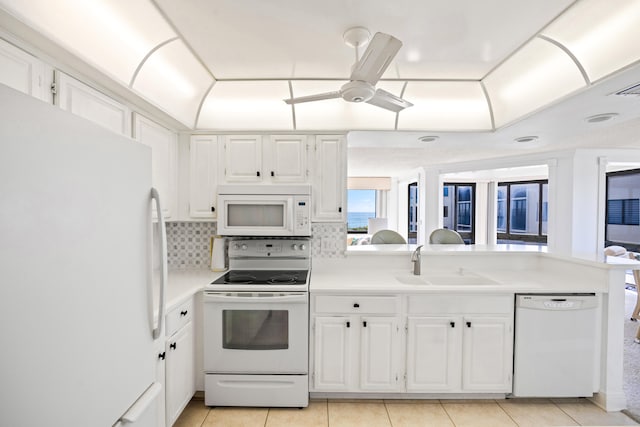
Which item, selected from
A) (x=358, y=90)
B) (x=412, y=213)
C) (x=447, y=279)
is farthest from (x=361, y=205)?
(x=358, y=90)

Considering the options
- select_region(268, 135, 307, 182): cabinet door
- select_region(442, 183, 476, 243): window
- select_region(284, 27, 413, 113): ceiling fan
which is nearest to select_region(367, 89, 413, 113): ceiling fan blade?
select_region(284, 27, 413, 113): ceiling fan

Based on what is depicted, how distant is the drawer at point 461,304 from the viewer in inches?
88.6

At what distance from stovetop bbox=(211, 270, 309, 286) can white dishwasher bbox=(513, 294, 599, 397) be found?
1740 millimetres

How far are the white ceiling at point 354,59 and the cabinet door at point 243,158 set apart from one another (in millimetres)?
131

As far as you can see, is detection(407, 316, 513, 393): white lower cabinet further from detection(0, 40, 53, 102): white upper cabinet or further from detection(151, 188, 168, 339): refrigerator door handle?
detection(0, 40, 53, 102): white upper cabinet

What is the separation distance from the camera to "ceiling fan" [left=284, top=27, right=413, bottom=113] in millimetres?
1474

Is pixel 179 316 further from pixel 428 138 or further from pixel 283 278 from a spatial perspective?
pixel 428 138

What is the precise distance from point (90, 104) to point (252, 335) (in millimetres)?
1835

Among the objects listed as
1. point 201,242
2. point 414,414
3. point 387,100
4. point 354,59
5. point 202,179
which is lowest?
point 414,414

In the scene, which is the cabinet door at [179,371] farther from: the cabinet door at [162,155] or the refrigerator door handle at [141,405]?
the cabinet door at [162,155]

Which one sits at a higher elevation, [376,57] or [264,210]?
[376,57]

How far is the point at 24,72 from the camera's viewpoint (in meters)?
1.35

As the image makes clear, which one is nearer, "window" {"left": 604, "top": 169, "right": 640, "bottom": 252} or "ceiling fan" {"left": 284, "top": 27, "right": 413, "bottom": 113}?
"ceiling fan" {"left": 284, "top": 27, "right": 413, "bottom": 113}

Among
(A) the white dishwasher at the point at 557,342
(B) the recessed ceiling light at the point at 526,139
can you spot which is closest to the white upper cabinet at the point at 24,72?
(A) the white dishwasher at the point at 557,342
